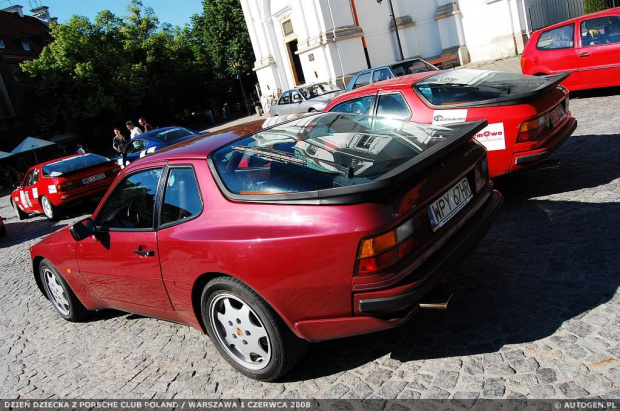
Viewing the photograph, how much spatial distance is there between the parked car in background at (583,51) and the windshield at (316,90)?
10.2 metres

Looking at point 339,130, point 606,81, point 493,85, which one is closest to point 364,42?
point 606,81

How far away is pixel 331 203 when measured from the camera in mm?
2705

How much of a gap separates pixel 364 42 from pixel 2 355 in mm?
26038

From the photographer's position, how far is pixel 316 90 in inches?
778

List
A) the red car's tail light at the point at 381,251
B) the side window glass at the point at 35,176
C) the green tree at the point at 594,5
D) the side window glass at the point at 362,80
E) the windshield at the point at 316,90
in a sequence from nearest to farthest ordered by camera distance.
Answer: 1. the red car's tail light at the point at 381,251
2. the side window glass at the point at 35,176
3. the side window glass at the point at 362,80
4. the green tree at the point at 594,5
5. the windshield at the point at 316,90

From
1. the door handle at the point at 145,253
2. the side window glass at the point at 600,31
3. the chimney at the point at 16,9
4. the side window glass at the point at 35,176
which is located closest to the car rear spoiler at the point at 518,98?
the door handle at the point at 145,253

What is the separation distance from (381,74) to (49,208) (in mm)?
9909

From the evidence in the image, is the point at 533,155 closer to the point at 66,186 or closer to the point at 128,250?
the point at 128,250

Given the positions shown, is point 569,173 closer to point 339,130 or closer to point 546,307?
point 546,307

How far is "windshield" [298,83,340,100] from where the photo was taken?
64.0ft

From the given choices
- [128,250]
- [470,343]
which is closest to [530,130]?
[470,343]

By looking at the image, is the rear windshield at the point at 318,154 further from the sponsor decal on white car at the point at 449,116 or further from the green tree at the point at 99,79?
the green tree at the point at 99,79

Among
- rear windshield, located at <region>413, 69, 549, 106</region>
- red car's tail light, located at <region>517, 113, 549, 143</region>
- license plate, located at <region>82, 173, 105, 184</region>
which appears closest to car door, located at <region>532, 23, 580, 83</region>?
rear windshield, located at <region>413, 69, 549, 106</region>

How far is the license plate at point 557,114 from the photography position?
5242mm
